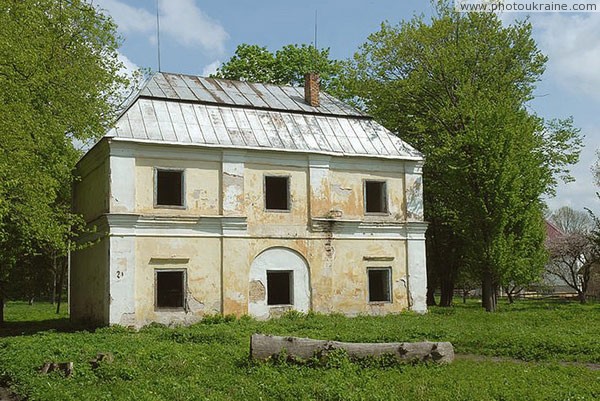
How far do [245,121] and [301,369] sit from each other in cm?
1208

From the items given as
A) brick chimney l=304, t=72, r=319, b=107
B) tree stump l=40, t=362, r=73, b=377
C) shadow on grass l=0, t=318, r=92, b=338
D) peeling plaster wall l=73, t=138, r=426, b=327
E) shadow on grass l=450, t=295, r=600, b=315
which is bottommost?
shadow on grass l=450, t=295, r=600, b=315

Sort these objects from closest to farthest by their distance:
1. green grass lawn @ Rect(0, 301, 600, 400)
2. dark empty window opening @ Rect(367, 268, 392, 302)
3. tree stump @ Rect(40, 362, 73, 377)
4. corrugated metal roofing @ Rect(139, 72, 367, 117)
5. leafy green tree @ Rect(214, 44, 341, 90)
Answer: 1. green grass lawn @ Rect(0, 301, 600, 400)
2. tree stump @ Rect(40, 362, 73, 377)
3. corrugated metal roofing @ Rect(139, 72, 367, 117)
4. dark empty window opening @ Rect(367, 268, 392, 302)
5. leafy green tree @ Rect(214, 44, 341, 90)

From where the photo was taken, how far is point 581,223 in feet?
239

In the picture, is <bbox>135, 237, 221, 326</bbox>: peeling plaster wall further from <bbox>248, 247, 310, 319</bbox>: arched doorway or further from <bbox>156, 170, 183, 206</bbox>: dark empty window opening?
<bbox>156, 170, 183, 206</bbox>: dark empty window opening

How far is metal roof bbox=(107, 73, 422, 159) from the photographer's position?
1992 centimetres

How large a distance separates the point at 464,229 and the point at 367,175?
214 inches

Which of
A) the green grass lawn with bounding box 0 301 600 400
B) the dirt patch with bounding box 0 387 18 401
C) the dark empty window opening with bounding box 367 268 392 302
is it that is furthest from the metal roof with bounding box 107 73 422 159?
the dirt patch with bounding box 0 387 18 401

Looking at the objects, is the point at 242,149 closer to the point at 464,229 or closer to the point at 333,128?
the point at 333,128

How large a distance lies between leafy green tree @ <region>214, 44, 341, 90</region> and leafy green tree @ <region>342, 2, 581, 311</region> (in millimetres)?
7126

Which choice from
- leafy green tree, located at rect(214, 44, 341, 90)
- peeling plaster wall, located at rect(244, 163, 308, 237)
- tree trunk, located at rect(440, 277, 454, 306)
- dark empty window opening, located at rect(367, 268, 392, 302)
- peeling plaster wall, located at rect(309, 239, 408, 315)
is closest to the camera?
peeling plaster wall, located at rect(244, 163, 308, 237)

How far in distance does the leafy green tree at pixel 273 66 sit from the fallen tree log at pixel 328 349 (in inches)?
1093

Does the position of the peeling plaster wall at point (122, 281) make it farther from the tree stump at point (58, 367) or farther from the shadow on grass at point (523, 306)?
the shadow on grass at point (523, 306)

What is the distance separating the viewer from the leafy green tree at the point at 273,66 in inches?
1480

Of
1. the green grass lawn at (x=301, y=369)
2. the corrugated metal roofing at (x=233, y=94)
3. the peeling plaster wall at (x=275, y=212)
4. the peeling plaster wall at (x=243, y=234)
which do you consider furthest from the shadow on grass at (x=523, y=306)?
the corrugated metal roofing at (x=233, y=94)
